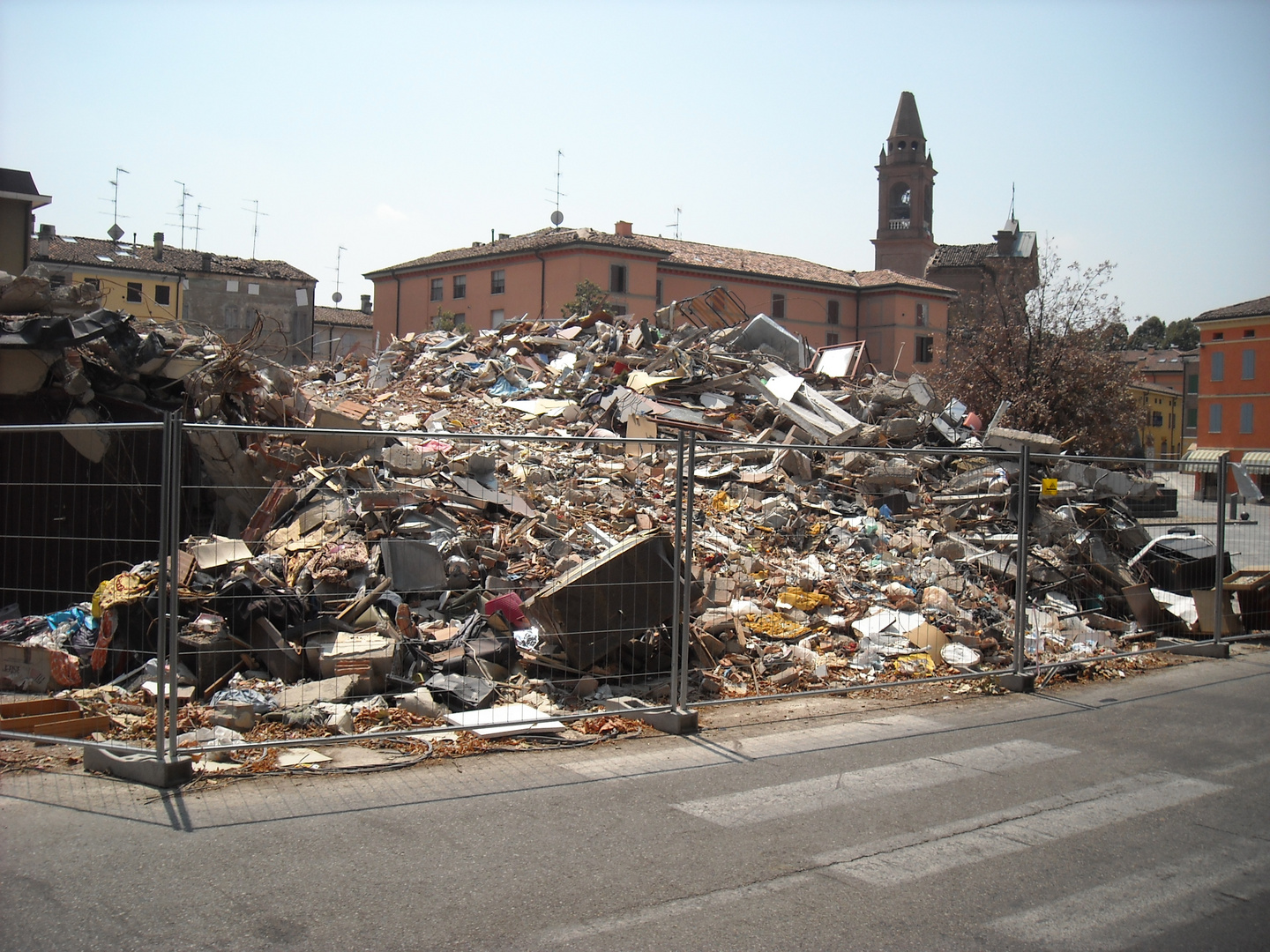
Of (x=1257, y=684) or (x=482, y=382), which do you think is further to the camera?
(x=482, y=382)

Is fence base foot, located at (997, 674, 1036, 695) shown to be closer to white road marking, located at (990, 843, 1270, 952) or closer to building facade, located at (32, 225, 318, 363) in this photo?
white road marking, located at (990, 843, 1270, 952)

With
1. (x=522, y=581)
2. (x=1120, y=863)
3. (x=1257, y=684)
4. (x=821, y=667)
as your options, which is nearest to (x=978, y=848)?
(x=1120, y=863)

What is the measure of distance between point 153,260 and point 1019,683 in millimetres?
58529

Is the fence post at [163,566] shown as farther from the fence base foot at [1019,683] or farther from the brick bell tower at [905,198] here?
the brick bell tower at [905,198]

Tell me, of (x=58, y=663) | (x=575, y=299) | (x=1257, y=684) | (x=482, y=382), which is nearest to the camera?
(x=58, y=663)

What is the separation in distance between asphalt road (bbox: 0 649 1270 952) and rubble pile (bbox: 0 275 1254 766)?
3.11 feet

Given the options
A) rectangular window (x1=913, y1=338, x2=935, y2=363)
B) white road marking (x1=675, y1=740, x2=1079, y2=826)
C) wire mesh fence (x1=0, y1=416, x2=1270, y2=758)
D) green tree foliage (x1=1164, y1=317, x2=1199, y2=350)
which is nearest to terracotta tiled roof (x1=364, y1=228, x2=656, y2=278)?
rectangular window (x1=913, y1=338, x2=935, y2=363)

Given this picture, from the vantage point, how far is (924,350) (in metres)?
62.1

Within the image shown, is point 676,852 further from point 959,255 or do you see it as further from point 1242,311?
point 959,255

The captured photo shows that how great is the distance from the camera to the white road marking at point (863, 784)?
480 centimetres

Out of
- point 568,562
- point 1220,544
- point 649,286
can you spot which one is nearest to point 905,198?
point 649,286

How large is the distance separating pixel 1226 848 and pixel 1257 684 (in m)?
4.56

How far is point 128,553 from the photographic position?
7973 millimetres

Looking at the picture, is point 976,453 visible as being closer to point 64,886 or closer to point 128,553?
point 64,886
